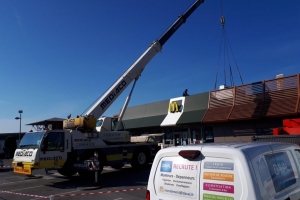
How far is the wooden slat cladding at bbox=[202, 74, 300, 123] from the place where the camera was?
18.0 m

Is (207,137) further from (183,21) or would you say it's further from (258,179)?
(258,179)

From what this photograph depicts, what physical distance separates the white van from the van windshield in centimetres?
1042

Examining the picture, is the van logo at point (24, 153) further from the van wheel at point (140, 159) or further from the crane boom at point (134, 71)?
the van wheel at point (140, 159)

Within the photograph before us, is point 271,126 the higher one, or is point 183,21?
point 183,21

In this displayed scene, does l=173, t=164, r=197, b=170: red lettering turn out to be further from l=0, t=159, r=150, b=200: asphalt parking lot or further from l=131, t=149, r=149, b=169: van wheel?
l=131, t=149, r=149, b=169: van wheel

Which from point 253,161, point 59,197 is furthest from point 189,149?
point 59,197

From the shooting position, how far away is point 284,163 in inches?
149

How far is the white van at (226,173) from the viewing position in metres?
3.10

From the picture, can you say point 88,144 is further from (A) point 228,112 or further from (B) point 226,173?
(B) point 226,173

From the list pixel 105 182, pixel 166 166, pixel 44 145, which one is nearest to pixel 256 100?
pixel 105 182

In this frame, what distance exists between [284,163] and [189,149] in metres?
1.27

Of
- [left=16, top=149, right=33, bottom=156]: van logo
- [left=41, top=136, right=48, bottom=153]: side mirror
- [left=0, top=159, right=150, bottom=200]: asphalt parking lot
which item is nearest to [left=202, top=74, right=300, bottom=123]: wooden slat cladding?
[left=0, top=159, right=150, bottom=200]: asphalt parking lot

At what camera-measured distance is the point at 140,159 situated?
16828mm

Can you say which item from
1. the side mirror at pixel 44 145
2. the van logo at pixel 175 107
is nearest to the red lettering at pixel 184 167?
the side mirror at pixel 44 145
